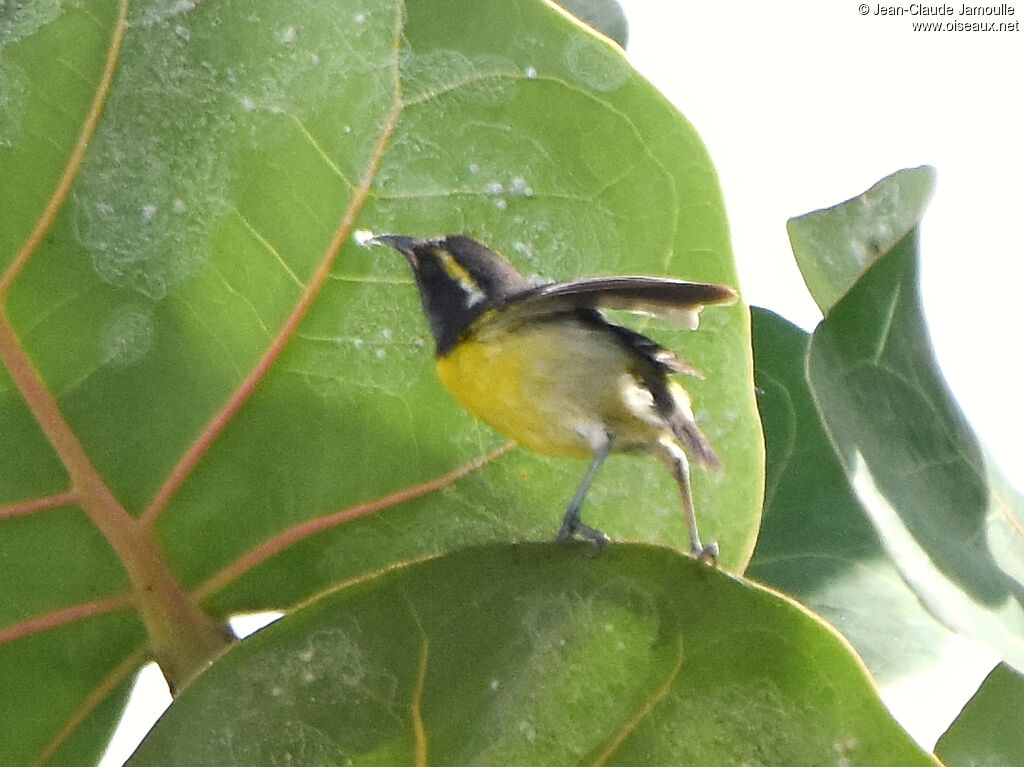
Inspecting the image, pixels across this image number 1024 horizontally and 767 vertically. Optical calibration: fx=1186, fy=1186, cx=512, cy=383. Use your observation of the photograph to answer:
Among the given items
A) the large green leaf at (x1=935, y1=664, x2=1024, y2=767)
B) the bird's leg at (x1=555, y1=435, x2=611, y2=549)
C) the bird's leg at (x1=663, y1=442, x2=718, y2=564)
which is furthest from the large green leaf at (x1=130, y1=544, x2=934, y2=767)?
the large green leaf at (x1=935, y1=664, x2=1024, y2=767)

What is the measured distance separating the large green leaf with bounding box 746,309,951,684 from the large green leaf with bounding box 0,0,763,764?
0.36m

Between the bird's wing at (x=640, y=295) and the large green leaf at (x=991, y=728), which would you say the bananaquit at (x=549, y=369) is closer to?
the bird's wing at (x=640, y=295)

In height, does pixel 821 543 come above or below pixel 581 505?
below

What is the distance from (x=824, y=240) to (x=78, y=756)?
2.90 feet

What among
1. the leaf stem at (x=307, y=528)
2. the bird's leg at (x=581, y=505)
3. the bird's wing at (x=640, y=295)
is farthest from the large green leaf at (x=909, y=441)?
the leaf stem at (x=307, y=528)

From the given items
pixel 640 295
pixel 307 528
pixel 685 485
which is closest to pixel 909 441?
pixel 685 485

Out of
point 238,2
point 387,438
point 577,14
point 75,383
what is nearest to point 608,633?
point 387,438

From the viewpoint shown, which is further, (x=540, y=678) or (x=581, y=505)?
(x=581, y=505)

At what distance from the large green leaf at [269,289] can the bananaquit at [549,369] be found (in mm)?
27

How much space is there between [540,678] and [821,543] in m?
0.64

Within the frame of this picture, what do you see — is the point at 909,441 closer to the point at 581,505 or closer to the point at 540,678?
the point at 581,505

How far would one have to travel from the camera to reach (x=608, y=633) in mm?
942

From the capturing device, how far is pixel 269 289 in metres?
1.12

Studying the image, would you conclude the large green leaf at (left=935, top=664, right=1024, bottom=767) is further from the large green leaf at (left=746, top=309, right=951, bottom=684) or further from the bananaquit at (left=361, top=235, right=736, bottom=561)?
the bananaquit at (left=361, top=235, right=736, bottom=561)
